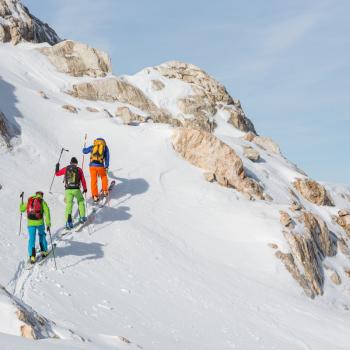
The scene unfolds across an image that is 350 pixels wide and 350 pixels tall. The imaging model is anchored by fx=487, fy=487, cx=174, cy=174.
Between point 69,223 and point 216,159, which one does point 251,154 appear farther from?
point 69,223

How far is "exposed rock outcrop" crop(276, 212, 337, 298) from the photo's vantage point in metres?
20.3

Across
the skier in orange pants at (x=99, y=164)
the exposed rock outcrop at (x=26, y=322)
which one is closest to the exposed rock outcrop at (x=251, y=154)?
the skier in orange pants at (x=99, y=164)

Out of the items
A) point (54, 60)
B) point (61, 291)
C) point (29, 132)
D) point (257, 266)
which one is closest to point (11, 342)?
point (61, 291)

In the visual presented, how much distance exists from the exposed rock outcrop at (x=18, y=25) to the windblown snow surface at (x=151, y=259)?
40.8 ft

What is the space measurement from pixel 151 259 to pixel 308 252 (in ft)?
27.9

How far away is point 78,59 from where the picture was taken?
41.8 meters

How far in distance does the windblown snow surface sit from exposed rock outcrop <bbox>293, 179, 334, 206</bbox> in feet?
5.31

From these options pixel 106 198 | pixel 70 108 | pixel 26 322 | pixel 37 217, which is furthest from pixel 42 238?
pixel 70 108

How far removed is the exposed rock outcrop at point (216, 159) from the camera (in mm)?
26344

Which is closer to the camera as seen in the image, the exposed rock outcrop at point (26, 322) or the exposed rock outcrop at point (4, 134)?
the exposed rock outcrop at point (26, 322)

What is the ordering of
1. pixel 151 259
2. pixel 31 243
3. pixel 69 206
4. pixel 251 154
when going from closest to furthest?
pixel 31 243 < pixel 69 206 < pixel 151 259 < pixel 251 154

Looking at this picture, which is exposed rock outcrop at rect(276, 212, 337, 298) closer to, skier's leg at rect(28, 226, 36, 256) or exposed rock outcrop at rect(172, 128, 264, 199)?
exposed rock outcrop at rect(172, 128, 264, 199)

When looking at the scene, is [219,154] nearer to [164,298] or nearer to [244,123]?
[164,298]

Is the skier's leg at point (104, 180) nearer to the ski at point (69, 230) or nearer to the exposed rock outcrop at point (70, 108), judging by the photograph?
the ski at point (69, 230)
